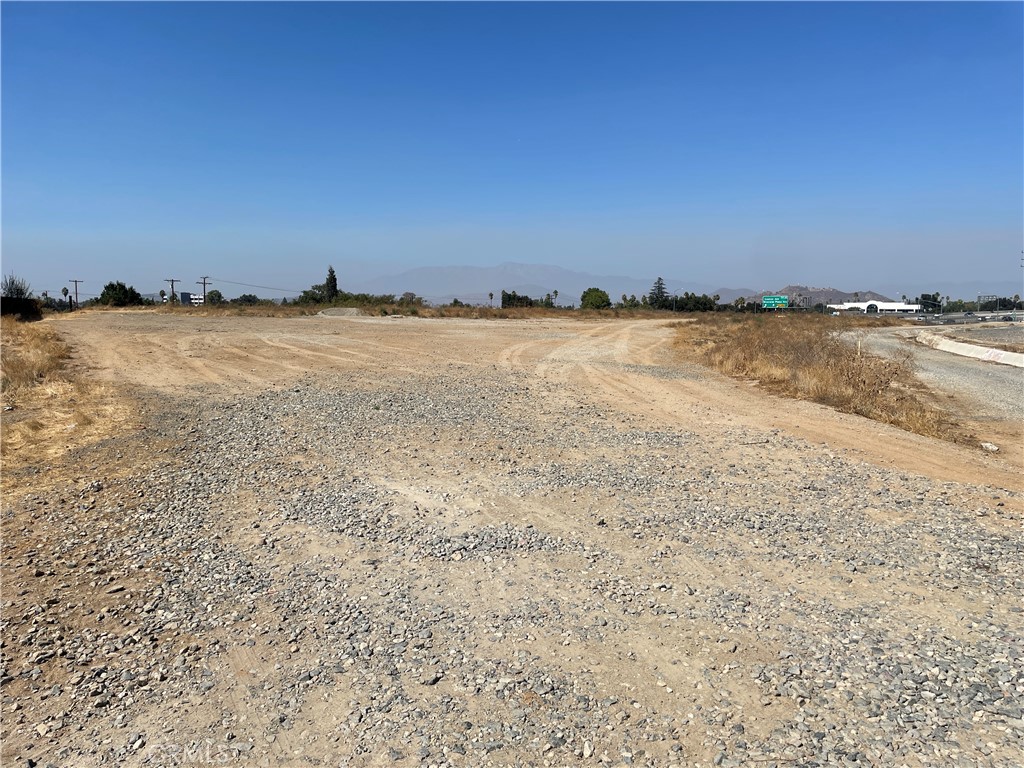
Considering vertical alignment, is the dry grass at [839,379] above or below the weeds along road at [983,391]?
above

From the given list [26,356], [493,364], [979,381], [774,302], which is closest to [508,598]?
[493,364]

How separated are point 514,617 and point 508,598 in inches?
10.7

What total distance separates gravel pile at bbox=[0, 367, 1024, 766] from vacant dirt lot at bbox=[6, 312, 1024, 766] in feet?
0.07

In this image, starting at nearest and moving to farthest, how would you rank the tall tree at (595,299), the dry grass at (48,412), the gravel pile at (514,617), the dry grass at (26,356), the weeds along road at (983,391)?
the gravel pile at (514,617) → the dry grass at (48,412) → the weeds along road at (983,391) → the dry grass at (26,356) → the tall tree at (595,299)

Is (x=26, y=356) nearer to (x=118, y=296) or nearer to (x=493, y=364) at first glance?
(x=493, y=364)

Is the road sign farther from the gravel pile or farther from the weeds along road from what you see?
the gravel pile

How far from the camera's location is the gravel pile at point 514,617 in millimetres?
3283

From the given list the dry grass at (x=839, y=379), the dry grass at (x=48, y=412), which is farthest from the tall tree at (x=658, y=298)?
the dry grass at (x=48, y=412)

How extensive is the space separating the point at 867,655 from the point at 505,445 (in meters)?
5.71

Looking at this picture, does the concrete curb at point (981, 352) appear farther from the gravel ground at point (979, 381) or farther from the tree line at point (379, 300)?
the tree line at point (379, 300)

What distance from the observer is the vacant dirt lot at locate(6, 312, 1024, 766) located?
331 centimetres

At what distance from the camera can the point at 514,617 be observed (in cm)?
439

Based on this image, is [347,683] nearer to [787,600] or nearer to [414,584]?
[414,584]

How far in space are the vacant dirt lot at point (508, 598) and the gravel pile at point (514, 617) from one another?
20 mm
